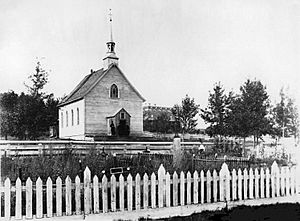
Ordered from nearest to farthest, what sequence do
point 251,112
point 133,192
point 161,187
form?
point 161,187 < point 133,192 < point 251,112

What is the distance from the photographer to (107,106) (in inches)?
1103

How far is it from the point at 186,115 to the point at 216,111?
3555mm

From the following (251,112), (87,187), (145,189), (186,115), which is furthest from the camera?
(186,115)

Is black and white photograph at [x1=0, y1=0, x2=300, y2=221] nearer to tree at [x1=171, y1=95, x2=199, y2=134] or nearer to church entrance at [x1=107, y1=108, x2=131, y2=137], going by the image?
tree at [x1=171, y1=95, x2=199, y2=134]

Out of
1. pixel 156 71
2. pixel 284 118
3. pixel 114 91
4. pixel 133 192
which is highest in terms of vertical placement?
pixel 114 91

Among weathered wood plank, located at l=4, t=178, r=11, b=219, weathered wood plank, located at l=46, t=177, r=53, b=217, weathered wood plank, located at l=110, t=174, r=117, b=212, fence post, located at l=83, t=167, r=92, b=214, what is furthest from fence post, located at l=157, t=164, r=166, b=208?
weathered wood plank, located at l=4, t=178, r=11, b=219

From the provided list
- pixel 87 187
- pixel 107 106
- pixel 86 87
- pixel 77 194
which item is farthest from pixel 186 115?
pixel 77 194

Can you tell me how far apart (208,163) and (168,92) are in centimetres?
234

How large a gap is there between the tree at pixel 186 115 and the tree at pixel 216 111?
1.33 m

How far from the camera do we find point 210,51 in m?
9.09

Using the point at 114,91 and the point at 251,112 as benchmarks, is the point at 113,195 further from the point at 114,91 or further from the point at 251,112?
the point at 114,91

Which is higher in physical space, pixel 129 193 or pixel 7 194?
pixel 7 194

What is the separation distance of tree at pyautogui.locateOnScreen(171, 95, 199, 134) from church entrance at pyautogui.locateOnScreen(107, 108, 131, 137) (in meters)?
3.58

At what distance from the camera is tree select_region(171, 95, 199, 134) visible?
89.4 ft
